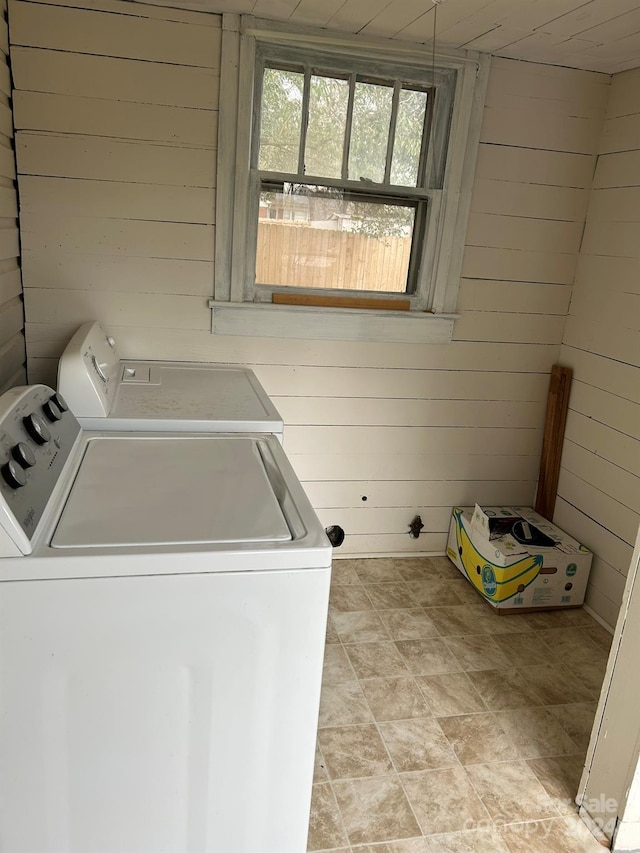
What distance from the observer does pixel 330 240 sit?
2574 mm

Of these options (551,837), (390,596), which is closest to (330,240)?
(390,596)

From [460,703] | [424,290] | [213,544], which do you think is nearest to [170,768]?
[213,544]

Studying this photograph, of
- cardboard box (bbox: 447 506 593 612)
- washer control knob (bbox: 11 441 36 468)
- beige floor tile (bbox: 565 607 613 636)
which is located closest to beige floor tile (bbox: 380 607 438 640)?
cardboard box (bbox: 447 506 593 612)

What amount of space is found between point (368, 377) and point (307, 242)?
2.02 feet

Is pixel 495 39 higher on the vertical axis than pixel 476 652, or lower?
higher

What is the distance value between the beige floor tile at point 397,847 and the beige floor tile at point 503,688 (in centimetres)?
57

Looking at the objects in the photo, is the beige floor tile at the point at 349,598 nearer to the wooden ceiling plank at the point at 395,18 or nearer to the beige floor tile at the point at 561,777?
the beige floor tile at the point at 561,777

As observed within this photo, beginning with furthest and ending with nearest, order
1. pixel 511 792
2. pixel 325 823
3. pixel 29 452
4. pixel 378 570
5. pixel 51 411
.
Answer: pixel 378 570 < pixel 511 792 < pixel 325 823 < pixel 51 411 < pixel 29 452

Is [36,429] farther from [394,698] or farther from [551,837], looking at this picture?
[551,837]

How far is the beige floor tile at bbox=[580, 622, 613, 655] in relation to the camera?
2437 mm

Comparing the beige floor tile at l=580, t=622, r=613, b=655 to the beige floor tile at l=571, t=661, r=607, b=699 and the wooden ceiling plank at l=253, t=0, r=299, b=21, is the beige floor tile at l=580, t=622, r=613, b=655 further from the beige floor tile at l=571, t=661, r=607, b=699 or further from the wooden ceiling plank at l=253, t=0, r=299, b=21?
the wooden ceiling plank at l=253, t=0, r=299, b=21

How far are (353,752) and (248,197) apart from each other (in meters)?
1.95

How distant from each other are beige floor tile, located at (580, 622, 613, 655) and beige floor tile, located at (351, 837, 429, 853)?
3.92 ft

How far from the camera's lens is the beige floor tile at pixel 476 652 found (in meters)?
2.26
